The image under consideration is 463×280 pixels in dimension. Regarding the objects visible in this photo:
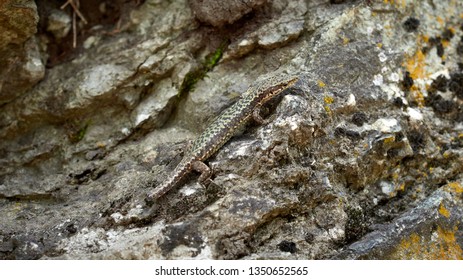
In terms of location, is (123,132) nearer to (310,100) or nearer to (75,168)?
(75,168)

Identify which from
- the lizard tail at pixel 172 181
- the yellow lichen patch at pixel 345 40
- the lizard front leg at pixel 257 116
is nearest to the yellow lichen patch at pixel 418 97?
the yellow lichen patch at pixel 345 40

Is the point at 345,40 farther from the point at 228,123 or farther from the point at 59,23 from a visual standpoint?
the point at 59,23

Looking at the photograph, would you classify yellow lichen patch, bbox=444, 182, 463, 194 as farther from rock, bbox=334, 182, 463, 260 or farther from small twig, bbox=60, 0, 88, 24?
small twig, bbox=60, 0, 88, 24

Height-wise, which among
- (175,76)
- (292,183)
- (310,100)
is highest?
(175,76)

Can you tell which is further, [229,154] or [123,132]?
[123,132]

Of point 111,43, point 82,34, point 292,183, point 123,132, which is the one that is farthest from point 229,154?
point 82,34

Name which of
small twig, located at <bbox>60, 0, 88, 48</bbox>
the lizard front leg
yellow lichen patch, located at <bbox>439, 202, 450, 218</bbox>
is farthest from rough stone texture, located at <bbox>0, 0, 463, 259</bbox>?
small twig, located at <bbox>60, 0, 88, 48</bbox>
